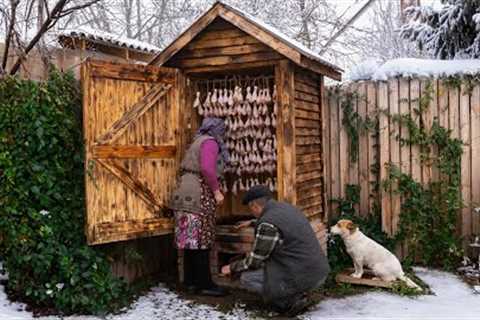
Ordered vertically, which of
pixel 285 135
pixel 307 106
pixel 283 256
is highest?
pixel 307 106

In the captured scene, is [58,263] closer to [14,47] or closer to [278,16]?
[14,47]

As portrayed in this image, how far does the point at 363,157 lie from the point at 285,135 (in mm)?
1874

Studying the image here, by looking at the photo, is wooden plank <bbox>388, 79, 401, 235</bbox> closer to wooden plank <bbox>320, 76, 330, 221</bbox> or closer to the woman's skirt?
wooden plank <bbox>320, 76, 330, 221</bbox>

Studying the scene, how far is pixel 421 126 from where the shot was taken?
21.5ft

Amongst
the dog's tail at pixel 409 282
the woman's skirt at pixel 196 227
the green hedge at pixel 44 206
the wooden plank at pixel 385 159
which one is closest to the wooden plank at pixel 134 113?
the green hedge at pixel 44 206

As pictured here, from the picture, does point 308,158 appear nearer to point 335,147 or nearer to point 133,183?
point 335,147

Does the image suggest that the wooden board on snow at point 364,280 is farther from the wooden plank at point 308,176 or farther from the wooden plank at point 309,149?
the wooden plank at point 309,149

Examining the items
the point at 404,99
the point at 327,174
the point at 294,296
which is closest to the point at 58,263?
the point at 294,296

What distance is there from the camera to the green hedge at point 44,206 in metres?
4.67

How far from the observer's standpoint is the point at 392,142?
6641 mm

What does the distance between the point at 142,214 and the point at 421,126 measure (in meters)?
3.76

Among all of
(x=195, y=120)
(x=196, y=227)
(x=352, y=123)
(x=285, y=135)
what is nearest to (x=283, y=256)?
(x=196, y=227)

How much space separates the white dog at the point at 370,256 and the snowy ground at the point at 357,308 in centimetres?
26

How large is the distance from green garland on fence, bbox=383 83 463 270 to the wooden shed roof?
1632 millimetres
